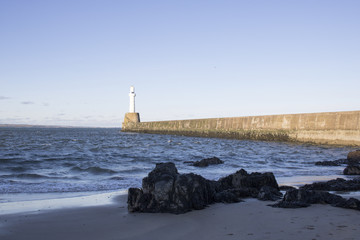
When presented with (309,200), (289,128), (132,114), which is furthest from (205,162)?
(132,114)

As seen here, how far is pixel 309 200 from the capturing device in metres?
4.56

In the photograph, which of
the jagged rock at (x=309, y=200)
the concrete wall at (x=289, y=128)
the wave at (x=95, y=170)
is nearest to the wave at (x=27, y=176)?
the wave at (x=95, y=170)

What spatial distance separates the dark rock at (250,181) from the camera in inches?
234

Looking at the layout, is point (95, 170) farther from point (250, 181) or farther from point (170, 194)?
point (170, 194)

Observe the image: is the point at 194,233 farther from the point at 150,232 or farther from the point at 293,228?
the point at 293,228

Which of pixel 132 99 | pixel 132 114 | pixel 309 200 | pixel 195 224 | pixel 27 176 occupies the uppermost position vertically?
pixel 132 99

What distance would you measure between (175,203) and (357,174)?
6.25m

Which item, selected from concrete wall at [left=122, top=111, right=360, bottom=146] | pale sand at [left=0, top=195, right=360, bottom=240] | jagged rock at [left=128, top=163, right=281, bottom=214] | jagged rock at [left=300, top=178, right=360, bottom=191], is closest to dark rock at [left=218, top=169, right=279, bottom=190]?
jagged rock at [left=300, top=178, right=360, bottom=191]

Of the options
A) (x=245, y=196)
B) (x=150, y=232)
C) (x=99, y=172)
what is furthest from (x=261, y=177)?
(x=99, y=172)

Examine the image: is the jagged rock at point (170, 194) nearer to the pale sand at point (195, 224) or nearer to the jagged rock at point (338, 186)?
the pale sand at point (195, 224)

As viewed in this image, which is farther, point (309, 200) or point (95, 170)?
point (95, 170)

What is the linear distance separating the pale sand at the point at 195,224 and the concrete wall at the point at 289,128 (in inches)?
706

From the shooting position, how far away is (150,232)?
3.44 m

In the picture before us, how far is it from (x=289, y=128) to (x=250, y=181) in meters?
21.0
